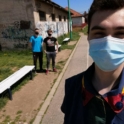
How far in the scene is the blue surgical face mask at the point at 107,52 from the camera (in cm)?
132

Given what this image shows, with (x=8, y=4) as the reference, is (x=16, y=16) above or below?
below

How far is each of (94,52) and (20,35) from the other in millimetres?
10823

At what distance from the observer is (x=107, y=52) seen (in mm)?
1385

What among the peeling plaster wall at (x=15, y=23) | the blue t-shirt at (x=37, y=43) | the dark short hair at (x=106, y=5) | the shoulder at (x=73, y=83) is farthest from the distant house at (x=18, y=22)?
the dark short hair at (x=106, y=5)

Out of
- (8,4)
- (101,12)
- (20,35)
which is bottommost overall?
(20,35)

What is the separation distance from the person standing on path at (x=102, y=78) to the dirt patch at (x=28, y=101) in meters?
2.84

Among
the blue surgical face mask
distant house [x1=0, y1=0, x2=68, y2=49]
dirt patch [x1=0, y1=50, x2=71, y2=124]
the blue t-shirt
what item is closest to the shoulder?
the blue surgical face mask

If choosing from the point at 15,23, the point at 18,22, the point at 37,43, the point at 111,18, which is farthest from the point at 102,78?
the point at 15,23

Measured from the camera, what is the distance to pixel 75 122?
1.38m

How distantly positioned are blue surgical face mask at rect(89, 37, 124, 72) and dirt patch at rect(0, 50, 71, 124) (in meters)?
3.04

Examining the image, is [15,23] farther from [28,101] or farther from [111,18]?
[111,18]

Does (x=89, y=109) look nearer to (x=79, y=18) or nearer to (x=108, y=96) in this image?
(x=108, y=96)

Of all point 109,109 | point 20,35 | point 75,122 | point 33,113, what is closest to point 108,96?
point 109,109

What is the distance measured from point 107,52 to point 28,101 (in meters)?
3.90
